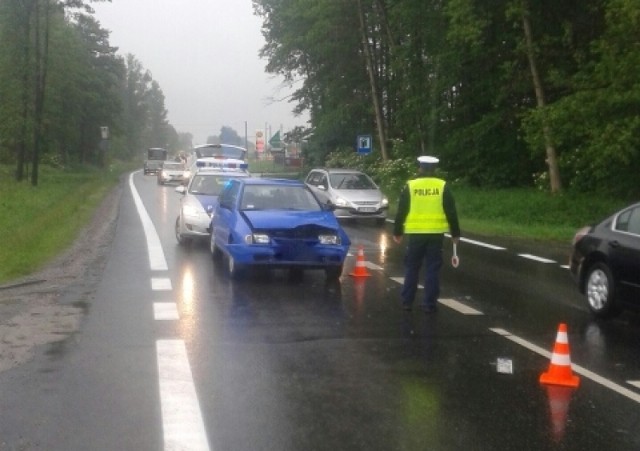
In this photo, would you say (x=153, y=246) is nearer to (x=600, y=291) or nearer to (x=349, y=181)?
(x=600, y=291)

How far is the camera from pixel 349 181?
31125 mm

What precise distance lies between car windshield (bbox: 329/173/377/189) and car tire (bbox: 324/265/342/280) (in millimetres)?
15270

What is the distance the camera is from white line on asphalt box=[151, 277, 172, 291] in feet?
46.9

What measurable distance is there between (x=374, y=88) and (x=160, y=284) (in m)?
37.8

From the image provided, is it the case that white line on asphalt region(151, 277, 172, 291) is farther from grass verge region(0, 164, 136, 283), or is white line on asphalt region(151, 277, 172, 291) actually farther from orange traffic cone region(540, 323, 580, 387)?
orange traffic cone region(540, 323, 580, 387)

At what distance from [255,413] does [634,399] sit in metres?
2.91

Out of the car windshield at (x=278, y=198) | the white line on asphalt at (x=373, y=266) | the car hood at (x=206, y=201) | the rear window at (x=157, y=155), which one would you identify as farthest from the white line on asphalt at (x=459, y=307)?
the rear window at (x=157, y=155)

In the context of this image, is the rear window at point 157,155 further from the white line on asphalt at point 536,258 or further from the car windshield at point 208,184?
the white line on asphalt at point 536,258

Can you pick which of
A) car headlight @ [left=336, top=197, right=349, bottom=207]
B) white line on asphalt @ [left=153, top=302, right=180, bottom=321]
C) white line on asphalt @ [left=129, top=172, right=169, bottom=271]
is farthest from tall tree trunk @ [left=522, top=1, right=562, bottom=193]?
white line on asphalt @ [left=153, top=302, right=180, bottom=321]

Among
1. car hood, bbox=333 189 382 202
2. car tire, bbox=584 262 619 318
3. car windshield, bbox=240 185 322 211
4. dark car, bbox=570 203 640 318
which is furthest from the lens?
car hood, bbox=333 189 382 202

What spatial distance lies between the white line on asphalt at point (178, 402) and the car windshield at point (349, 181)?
20.9 metres

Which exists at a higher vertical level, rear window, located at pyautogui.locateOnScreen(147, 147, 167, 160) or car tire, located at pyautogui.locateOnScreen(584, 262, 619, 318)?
rear window, located at pyautogui.locateOnScreen(147, 147, 167, 160)

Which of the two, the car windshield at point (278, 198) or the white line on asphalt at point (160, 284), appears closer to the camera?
the white line on asphalt at point (160, 284)

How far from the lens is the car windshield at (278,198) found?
53.7 ft
